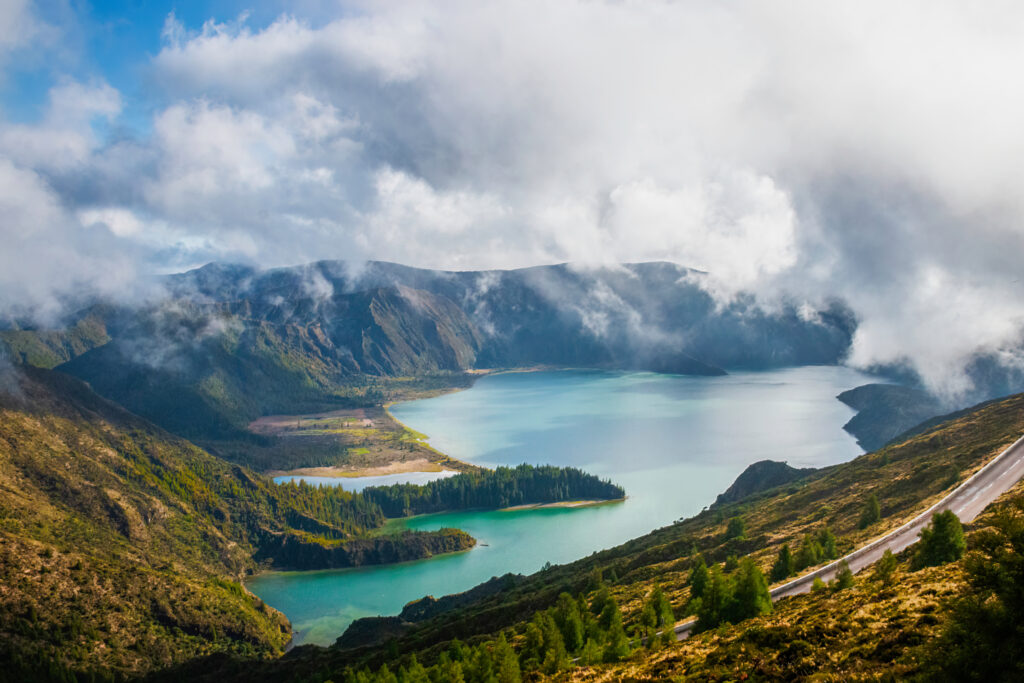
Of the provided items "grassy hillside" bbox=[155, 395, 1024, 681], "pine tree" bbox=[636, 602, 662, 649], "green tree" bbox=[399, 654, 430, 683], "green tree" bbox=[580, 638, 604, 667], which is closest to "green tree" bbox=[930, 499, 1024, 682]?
"grassy hillside" bbox=[155, 395, 1024, 681]

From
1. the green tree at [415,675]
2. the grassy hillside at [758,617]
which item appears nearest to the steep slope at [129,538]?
the grassy hillside at [758,617]

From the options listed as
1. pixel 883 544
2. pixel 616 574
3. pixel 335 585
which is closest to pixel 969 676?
pixel 883 544

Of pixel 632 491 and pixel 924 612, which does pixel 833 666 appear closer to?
pixel 924 612

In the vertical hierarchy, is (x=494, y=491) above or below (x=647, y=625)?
below

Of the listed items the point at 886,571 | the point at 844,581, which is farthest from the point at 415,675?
the point at 886,571

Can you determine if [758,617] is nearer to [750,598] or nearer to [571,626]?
[750,598]
